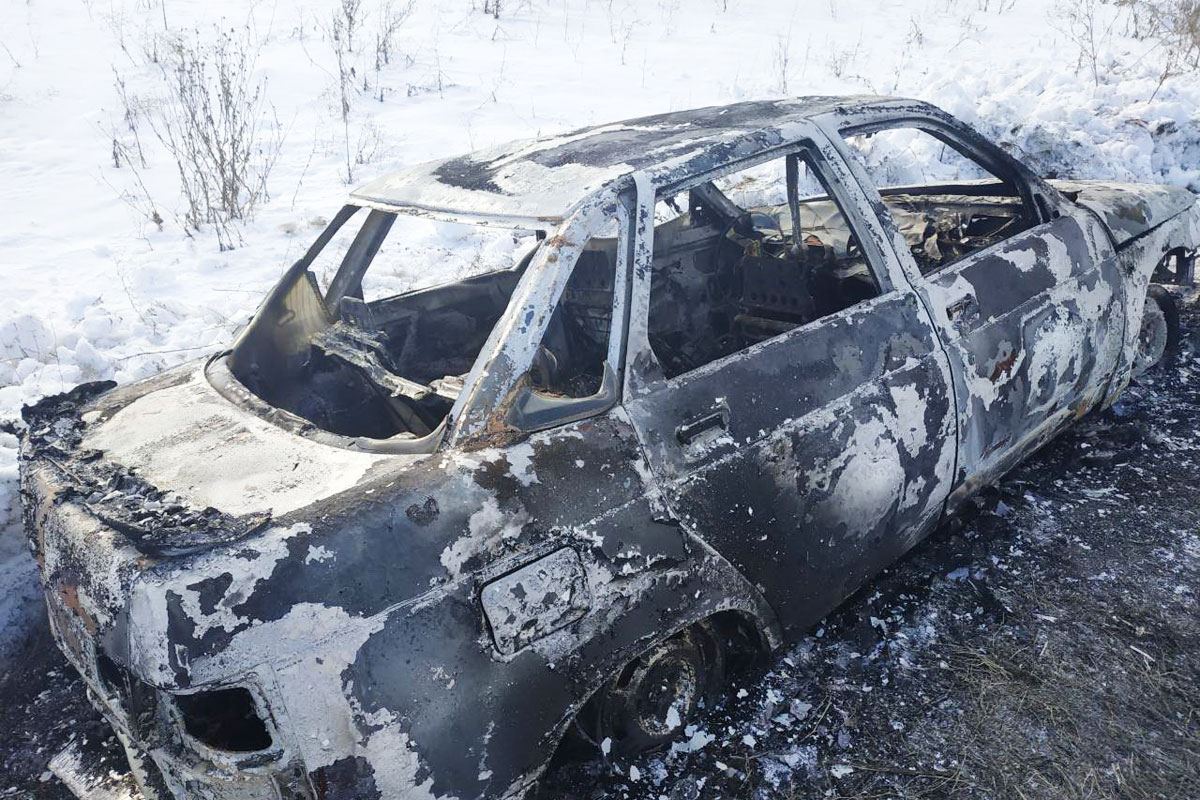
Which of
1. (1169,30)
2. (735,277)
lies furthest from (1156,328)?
(1169,30)

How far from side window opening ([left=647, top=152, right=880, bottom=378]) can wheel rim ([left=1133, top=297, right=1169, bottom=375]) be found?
1.63 meters

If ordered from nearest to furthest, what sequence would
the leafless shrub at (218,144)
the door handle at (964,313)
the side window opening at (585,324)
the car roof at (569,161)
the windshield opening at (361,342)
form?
1. the car roof at (569,161)
2. the windshield opening at (361,342)
3. the door handle at (964,313)
4. the side window opening at (585,324)
5. the leafless shrub at (218,144)

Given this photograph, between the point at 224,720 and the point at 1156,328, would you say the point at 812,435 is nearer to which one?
the point at 224,720

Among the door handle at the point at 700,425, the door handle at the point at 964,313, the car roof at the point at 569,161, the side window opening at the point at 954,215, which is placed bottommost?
the door handle at the point at 700,425

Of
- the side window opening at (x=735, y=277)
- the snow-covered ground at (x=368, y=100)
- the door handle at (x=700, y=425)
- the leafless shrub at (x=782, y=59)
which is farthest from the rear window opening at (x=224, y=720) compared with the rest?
the leafless shrub at (x=782, y=59)

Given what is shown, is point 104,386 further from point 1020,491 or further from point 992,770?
point 1020,491

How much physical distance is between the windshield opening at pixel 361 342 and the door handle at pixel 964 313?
146 cm

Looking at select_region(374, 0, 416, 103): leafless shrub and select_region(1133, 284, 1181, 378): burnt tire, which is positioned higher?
select_region(374, 0, 416, 103): leafless shrub

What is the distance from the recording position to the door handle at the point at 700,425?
7.26 feet

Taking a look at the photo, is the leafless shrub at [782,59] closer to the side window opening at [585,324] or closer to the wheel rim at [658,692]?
the side window opening at [585,324]

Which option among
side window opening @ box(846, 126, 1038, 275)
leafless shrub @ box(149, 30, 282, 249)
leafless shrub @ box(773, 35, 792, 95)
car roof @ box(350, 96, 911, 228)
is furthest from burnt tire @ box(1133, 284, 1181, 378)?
leafless shrub @ box(149, 30, 282, 249)

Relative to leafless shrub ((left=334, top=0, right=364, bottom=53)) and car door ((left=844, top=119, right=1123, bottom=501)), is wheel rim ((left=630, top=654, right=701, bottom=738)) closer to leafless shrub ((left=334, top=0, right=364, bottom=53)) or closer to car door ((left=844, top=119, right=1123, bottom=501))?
car door ((left=844, top=119, right=1123, bottom=501))

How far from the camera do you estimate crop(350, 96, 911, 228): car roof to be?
7.72ft

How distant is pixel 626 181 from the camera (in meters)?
2.30
